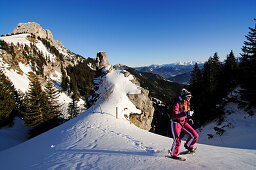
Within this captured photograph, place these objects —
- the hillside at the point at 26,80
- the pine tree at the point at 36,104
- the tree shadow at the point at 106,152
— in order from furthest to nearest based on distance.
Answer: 1. the hillside at the point at 26,80
2. the pine tree at the point at 36,104
3. the tree shadow at the point at 106,152

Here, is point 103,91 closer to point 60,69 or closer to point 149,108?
point 149,108

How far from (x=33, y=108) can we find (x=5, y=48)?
5711 cm

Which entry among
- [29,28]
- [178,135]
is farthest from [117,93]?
[29,28]

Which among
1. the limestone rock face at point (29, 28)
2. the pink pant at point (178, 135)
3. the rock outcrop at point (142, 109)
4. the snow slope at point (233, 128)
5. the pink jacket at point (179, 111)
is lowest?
the snow slope at point (233, 128)

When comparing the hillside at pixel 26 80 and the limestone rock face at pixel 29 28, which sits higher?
the limestone rock face at pixel 29 28

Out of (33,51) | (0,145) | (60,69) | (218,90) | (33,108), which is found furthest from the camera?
(60,69)

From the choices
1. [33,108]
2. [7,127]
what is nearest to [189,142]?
Answer: [33,108]

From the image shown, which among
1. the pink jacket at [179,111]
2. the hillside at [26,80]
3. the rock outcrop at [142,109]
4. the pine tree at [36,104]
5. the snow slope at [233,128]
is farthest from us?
the hillside at [26,80]

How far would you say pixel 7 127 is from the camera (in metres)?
23.8

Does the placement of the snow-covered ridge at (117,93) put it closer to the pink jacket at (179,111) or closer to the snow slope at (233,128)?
the pink jacket at (179,111)

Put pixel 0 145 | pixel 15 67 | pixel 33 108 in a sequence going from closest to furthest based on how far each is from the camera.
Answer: pixel 0 145
pixel 33 108
pixel 15 67

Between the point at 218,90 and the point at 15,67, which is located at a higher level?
the point at 15,67

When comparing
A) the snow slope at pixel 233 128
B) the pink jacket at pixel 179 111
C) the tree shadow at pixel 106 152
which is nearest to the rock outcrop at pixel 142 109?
the snow slope at pixel 233 128

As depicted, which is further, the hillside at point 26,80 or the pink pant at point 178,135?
the hillside at point 26,80
